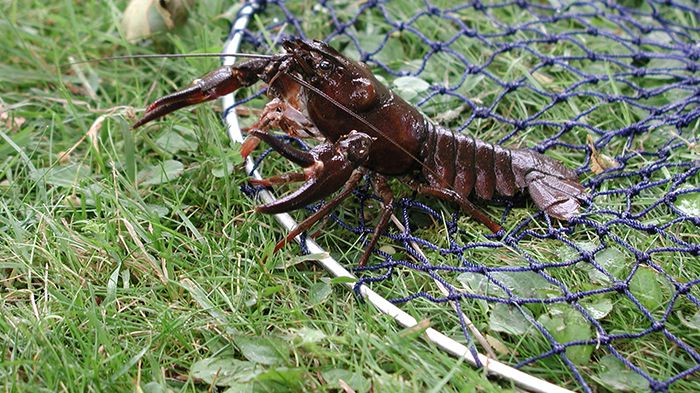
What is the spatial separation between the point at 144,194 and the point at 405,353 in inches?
56.7

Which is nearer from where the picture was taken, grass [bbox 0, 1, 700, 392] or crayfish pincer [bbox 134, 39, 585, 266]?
grass [bbox 0, 1, 700, 392]

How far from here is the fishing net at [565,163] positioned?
2600 millimetres

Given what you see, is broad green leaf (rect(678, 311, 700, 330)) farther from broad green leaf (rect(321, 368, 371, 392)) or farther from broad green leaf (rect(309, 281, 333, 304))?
broad green leaf (rect(309, 281, 333, 304))

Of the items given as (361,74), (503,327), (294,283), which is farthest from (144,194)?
(503,327)

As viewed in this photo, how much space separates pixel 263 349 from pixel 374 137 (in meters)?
1.06


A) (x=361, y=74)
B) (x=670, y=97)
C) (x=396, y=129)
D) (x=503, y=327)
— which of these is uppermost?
(x=361, y=74)

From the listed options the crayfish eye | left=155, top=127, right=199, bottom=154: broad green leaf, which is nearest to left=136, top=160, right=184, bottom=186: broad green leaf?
left=155, top=127, right=199, bottom=154: broad green leaf

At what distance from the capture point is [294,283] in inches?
112

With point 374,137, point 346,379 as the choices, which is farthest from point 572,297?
point 374,137

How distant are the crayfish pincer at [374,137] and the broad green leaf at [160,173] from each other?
0.24m

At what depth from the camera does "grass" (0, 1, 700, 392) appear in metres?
2.41

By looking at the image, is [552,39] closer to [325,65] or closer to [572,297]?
[325,65]

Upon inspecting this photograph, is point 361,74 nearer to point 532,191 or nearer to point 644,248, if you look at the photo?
point 532,191

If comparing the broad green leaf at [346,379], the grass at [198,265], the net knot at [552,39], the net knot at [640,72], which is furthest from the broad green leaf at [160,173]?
the net knot at [640,72]
